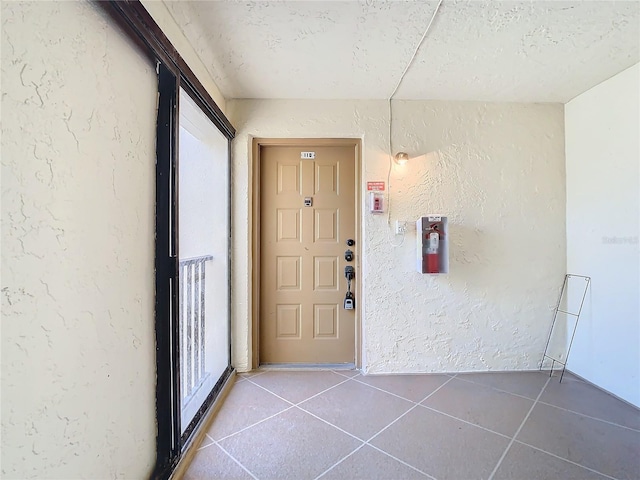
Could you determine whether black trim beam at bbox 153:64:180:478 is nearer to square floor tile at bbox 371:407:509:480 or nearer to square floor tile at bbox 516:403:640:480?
square floor tile at bbox 371:407:509:480

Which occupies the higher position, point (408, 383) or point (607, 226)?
point (607, 226)

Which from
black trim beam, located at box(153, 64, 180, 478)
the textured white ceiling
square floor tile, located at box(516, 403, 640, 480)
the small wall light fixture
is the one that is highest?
the textured white ceiling

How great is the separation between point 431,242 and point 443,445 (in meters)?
1.42

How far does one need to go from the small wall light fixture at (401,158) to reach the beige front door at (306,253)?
40 centimetres

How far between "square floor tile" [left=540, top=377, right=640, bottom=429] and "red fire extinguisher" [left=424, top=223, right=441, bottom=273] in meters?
1.21

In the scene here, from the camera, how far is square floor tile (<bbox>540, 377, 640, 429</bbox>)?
5.92ft

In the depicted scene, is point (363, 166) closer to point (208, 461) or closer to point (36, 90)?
point (36, 90)

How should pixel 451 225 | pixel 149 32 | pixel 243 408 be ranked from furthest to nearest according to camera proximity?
pixel 451 225 < pixel 243 408 < pixel 149 32

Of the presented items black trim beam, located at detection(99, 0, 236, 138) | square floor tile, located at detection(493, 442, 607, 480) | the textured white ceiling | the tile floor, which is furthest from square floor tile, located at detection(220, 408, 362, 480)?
the textured white ceiling

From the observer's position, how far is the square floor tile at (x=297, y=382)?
6.89 feet

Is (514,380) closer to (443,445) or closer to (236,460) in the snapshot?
(443,445)

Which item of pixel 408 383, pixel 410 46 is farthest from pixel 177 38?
pixel 408 383

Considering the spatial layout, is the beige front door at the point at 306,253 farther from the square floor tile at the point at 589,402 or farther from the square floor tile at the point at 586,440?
the square floor tile at the point at 589,402

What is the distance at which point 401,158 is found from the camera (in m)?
2.36
